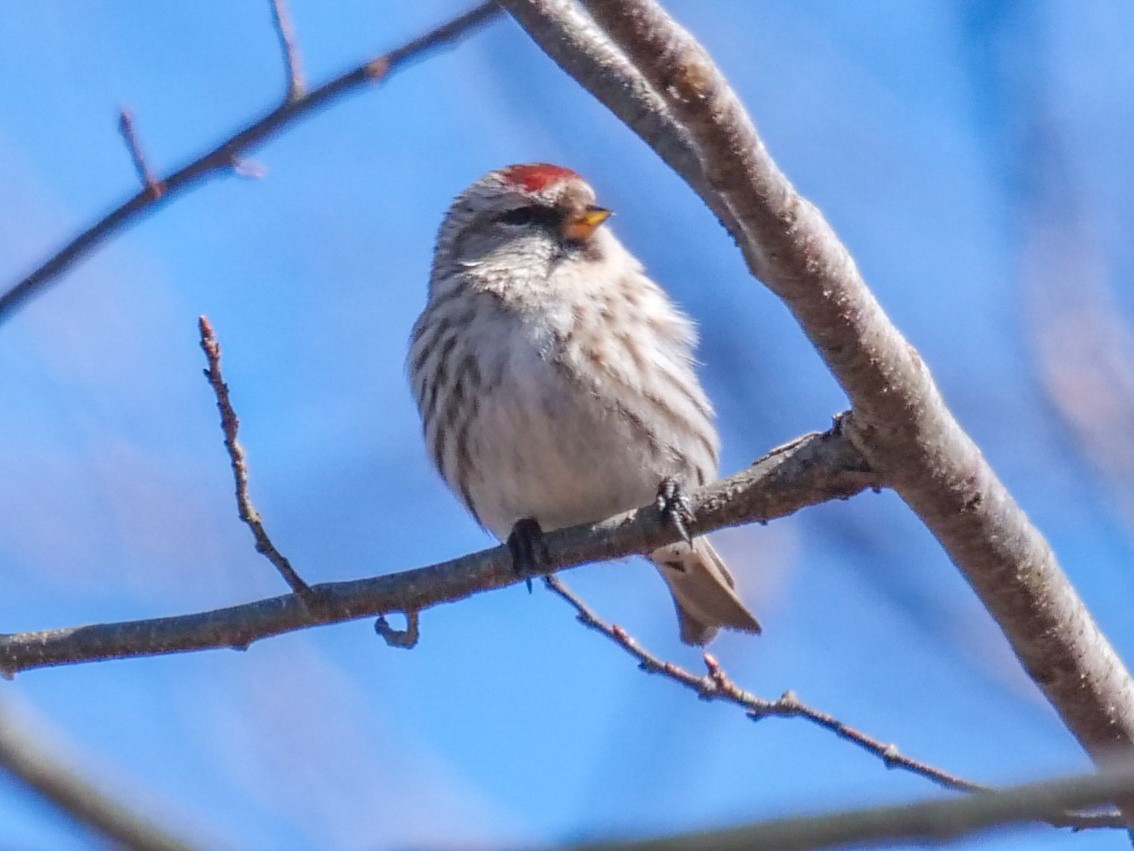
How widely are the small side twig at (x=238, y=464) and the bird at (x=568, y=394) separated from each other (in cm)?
72

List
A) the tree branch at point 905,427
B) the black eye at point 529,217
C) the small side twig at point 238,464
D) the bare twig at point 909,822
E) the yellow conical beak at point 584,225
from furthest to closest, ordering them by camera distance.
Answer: the black eye at point 529,217, the yellow conical beak at point 584,225, the small side twig at point 238,464, the tree branch at point 905,427, the bare twig at point 909,822

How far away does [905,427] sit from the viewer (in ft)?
8.11

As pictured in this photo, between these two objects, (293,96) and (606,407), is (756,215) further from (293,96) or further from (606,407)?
(606,407)

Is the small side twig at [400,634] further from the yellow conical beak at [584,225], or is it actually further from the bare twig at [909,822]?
the bare twig at [909,822]

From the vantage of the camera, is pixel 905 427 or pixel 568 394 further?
pixel 568 394

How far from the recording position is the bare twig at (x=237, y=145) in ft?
7.57

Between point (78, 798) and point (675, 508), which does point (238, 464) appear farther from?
point (78, 798)

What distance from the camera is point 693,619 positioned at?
4.43 metres

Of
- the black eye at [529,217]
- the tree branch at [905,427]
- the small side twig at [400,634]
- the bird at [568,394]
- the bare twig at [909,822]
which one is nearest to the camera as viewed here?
the bare twig at [909,822]

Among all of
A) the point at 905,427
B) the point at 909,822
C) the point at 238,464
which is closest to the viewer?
the point at 909,822

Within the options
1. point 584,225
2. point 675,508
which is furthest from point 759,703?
point 584,225

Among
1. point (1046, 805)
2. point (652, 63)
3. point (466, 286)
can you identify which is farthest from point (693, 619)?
point (1046, 805)

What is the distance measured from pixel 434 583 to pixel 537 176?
6.16ft

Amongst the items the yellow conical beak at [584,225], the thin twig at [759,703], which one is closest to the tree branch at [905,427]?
the thin twig at [759,703]
